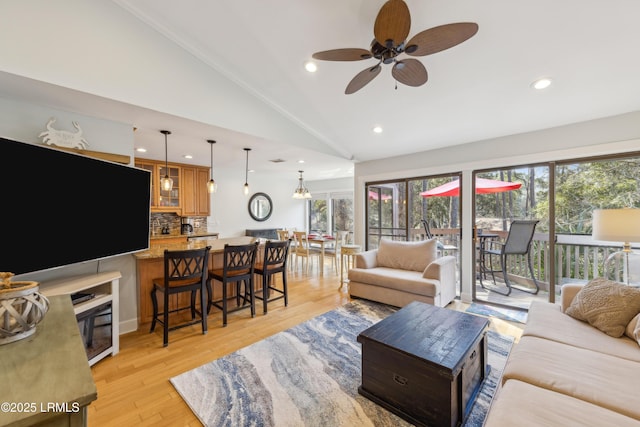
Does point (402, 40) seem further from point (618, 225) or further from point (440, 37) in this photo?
point (618, 225)

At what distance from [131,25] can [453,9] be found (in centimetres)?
295

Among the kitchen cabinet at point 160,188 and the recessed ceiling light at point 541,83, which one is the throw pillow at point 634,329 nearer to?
the recessed ceiling light at point 541,83

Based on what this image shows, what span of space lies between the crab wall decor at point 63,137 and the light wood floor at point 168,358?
81.2 inches

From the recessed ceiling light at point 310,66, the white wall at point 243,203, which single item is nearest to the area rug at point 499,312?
the recessed ceiling light at point 310,66

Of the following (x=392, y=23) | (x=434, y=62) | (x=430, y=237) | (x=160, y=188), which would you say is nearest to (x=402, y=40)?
(x=392, y=23)

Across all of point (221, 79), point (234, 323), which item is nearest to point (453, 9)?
point (221, 79)

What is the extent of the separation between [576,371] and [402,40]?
7.36 ft

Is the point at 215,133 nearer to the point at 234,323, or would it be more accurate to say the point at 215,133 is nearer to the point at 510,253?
the point at 234,323

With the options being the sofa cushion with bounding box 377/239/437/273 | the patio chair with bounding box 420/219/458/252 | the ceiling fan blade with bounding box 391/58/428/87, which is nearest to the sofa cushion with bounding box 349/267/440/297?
the sofa cushion with bounding box 377/239/437/273

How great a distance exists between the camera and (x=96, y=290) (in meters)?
2.66

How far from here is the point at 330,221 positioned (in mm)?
8305

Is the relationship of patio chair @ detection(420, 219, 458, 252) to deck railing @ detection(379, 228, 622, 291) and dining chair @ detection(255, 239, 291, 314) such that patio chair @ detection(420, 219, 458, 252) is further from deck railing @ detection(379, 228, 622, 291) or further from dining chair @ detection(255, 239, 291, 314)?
dining chair @ detection(255, 239, 291, 314)

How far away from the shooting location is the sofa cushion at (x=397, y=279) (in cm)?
336

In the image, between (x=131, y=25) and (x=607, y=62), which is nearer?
(x=607, y=62)
